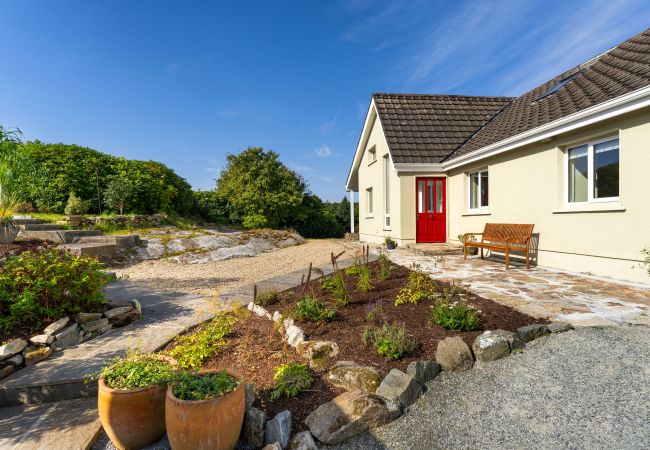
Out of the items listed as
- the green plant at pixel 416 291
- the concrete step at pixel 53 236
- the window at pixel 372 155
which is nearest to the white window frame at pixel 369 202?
the window at pixel 372 155

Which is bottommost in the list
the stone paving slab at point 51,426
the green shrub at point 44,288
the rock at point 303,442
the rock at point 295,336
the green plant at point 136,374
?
the stone paving slab at point 51,426

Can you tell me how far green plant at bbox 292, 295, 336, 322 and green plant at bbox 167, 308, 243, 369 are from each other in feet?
2.56

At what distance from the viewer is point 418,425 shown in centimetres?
A: 247

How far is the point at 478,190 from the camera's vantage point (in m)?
10.6

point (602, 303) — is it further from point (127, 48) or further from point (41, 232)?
point (41, 232)

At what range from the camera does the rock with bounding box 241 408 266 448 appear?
7.70 feet

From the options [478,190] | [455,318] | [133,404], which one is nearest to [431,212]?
[478,190]

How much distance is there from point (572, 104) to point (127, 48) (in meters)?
11.2

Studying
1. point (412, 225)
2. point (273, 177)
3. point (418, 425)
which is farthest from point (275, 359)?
point (273, 177)

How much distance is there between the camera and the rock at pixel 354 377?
2748mm

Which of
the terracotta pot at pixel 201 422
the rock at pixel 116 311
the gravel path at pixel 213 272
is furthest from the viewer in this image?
the gravel path at pixel 213 272

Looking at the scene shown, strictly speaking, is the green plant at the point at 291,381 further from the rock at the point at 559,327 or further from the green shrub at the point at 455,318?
the rock at the point at 559,327

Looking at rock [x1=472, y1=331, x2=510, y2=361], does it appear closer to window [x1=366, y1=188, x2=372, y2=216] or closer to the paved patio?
the paved patio

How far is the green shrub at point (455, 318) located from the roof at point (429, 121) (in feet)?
27.3
